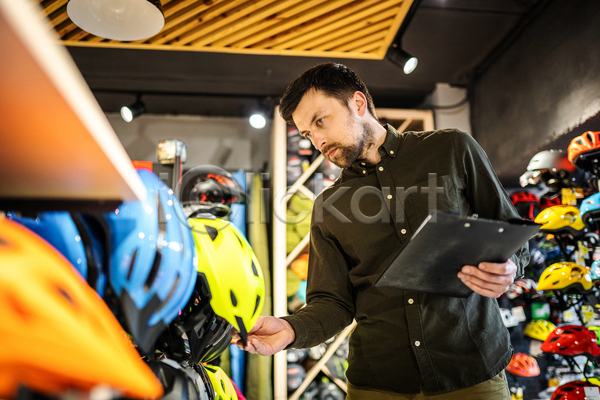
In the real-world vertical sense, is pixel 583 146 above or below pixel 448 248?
above

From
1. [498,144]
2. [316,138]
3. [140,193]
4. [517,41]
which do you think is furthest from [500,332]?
[517,41]

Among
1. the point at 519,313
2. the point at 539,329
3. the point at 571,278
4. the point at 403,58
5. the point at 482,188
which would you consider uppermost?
the point at 403,58

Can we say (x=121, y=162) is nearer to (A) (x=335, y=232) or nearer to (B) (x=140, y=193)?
(B) (x=140, y=193)

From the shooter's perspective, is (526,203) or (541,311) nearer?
(526,203)

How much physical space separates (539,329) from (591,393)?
0.74m

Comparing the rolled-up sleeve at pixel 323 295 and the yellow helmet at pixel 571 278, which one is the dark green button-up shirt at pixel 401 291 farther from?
the yellow helmet at pixel 571 278

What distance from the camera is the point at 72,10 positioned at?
152 centimetres

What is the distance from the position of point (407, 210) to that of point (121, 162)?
0.94 m

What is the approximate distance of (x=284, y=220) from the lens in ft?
9.27

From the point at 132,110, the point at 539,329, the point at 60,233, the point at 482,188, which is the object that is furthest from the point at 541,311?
the point at 132,110

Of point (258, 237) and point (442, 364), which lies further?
point (258, 237)

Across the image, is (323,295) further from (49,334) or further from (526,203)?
(526,203)

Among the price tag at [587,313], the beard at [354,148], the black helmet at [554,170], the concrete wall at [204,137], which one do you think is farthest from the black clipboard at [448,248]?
the concrete wall at [204,137]

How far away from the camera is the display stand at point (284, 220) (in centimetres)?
256
